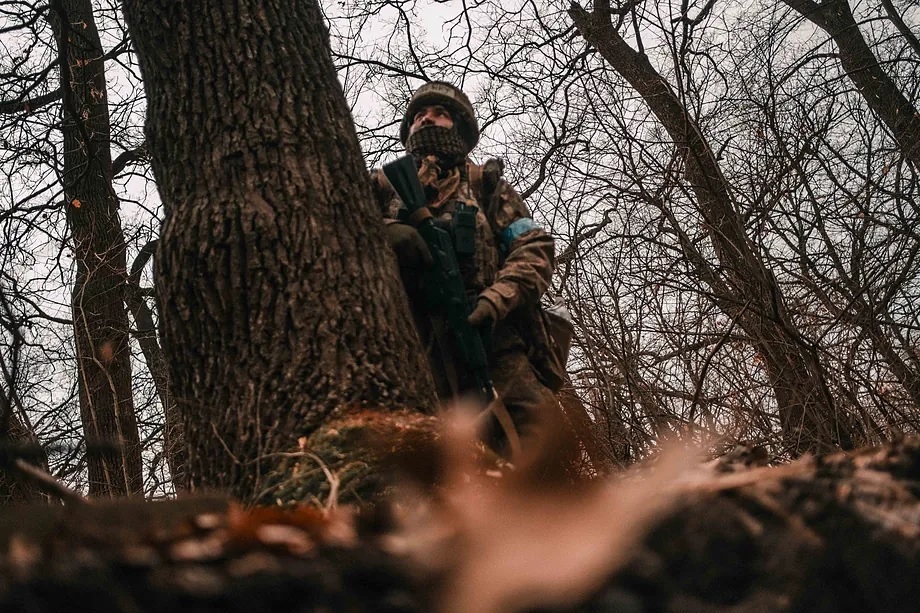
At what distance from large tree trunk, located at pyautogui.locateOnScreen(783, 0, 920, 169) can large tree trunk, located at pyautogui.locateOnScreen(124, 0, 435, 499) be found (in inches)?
142

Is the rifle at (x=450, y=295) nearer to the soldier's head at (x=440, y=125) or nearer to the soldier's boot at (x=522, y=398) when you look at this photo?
the soldier's boot at (x=522, y=398)

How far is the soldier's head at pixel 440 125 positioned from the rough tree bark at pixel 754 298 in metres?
0.94

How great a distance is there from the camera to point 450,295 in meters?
2.95

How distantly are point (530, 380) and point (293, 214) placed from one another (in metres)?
1.59

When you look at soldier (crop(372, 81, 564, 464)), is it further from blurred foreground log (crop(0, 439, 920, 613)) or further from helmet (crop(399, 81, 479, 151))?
blurred foreground log (crop(0, 439, 920, 613))

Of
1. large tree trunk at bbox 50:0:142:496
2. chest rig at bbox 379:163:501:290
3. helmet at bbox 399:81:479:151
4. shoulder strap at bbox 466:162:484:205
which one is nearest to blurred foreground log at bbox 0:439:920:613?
chest rig at bbox 379:163:501:290

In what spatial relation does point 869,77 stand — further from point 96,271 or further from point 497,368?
point 96,271

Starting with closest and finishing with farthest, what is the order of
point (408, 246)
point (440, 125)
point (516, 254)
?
point (408, 246) < point (516, 254) < point (440, 125)

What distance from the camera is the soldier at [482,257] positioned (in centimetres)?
298

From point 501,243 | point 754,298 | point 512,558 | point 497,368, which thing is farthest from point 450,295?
point 512,558

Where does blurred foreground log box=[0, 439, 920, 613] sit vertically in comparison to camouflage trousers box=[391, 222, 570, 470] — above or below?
below

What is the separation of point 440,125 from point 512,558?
326cm

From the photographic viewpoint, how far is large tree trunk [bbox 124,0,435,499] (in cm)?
170

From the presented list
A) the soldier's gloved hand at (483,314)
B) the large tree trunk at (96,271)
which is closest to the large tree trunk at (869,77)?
the soldier's gloved hand at (483,314)
